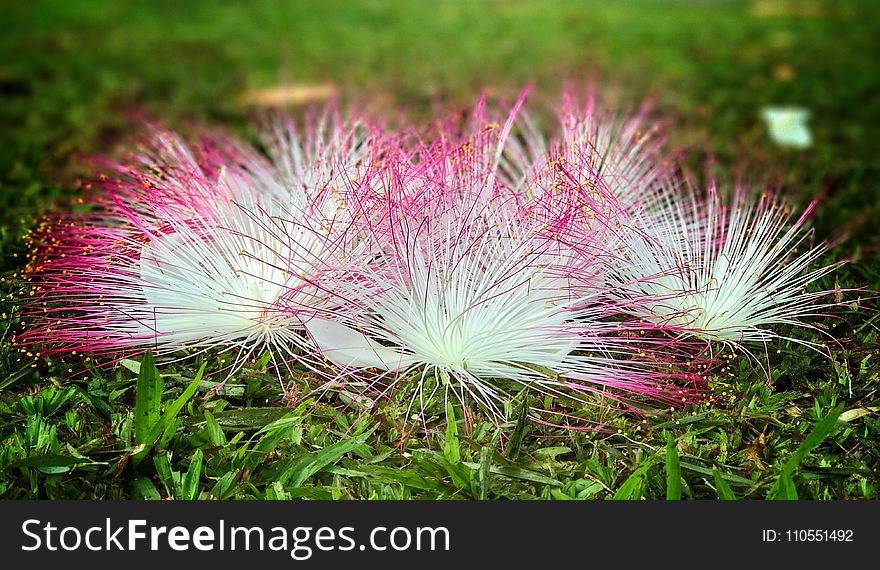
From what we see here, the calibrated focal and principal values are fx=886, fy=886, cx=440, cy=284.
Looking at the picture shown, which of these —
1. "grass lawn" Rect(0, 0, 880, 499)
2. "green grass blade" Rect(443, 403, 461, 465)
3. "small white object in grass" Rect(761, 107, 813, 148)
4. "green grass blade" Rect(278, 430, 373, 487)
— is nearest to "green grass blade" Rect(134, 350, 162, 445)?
"grass lawn" Rect(0, 0, 880, 499)

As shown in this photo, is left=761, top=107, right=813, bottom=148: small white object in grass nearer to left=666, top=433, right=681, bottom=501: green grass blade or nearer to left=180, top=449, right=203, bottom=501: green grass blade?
left=666, top=433, right=681, bottom=501: green grass blade

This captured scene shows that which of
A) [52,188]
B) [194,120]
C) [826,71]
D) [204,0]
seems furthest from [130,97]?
[826,71]

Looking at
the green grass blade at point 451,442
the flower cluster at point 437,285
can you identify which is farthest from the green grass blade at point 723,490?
the green grass blade at point 451,442

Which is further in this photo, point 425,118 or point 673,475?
point 425,118

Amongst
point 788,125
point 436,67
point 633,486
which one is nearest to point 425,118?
point 436,67

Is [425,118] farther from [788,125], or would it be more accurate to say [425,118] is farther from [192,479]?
[192,479]

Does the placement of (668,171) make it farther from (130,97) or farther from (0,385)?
(130,97)
